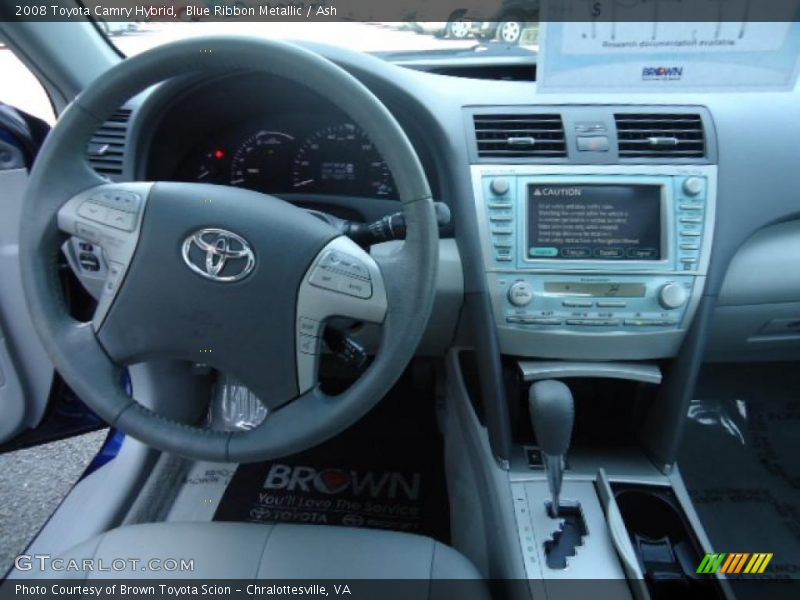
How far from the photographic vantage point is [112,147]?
53.1 inches

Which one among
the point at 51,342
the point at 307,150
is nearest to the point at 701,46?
the point at 307,150

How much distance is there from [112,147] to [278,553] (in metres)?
0.89

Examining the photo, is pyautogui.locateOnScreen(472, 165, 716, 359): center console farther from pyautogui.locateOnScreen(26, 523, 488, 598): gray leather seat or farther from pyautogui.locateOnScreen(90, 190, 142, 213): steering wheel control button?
pyautogui.locateOnScreen(90, 190, 142, 213): steering wheel control button

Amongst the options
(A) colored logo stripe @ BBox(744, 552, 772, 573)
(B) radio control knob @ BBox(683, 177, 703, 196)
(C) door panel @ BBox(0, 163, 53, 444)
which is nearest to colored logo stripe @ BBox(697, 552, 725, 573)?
(A) colored logo stripe @ BBox(744, 552, 772, 573)

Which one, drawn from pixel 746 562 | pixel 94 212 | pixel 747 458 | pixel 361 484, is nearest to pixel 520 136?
pixel 94 212

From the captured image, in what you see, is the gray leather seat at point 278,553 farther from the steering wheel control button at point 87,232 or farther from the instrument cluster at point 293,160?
the instrument cluster at point 293,160

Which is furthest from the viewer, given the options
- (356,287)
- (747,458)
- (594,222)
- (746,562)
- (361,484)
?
(747,458)

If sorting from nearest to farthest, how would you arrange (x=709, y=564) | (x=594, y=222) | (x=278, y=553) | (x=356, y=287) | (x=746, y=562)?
Answer: (x=356, y=287), (x=278, y=553), (x=709, y=564), (x=594, y=222), (x=746, y=562)

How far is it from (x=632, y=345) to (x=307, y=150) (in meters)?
0.84

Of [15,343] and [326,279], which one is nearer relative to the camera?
[326,279]

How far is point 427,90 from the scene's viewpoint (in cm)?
132

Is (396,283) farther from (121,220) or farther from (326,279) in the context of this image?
(121,220)

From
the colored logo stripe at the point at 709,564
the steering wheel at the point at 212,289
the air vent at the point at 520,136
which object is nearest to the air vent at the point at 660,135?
the air vent at the point at 520,136

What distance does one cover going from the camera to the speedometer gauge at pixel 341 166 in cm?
143
